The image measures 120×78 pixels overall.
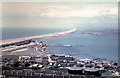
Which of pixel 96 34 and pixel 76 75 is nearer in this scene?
pixel 76 75

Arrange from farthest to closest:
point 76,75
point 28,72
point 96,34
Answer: point 96,34
point 28,72
point 76,75

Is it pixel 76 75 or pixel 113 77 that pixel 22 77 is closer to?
pixel 76 75

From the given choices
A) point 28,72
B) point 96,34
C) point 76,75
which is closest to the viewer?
point 76,75

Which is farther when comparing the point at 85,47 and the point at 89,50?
the point at 85,47

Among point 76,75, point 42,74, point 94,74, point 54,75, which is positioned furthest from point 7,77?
point 94,74

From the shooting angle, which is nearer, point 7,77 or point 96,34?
point 7,77

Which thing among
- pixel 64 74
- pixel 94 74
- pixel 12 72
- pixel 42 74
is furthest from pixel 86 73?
pixel 12 72

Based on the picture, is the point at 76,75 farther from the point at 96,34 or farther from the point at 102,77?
the point at 96,34
